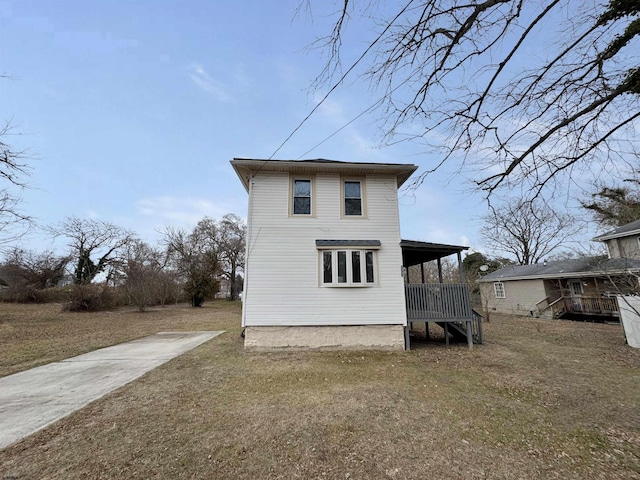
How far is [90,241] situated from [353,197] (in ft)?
92.2

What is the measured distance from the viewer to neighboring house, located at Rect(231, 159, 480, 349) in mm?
7855

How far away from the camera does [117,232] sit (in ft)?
86.1

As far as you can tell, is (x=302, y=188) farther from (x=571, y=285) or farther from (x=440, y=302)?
(x=571, y=285)

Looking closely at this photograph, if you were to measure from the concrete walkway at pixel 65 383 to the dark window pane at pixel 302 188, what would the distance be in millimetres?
5914

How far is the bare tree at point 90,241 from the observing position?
24172mm

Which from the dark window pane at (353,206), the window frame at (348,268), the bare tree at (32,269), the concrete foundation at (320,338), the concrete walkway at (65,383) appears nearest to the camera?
the concrete walkway at (65,383)

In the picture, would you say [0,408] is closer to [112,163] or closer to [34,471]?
[34,471]

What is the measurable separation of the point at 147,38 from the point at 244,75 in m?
3.28

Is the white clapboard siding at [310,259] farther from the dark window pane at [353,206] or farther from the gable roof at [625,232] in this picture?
the gable roof at [625,232]

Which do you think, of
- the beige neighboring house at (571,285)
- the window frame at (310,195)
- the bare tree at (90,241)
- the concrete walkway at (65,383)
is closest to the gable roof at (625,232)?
the beige neighboring house at (571,285)

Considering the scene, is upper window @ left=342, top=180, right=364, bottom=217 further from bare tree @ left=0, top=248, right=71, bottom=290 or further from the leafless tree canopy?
bare tree @ left=0, top=248, right=71, bottom=290

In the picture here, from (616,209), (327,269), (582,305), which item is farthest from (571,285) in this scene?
(327,269)

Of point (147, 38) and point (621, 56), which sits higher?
point (147, 38)

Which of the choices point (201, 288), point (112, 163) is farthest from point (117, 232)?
point (112, 163)
